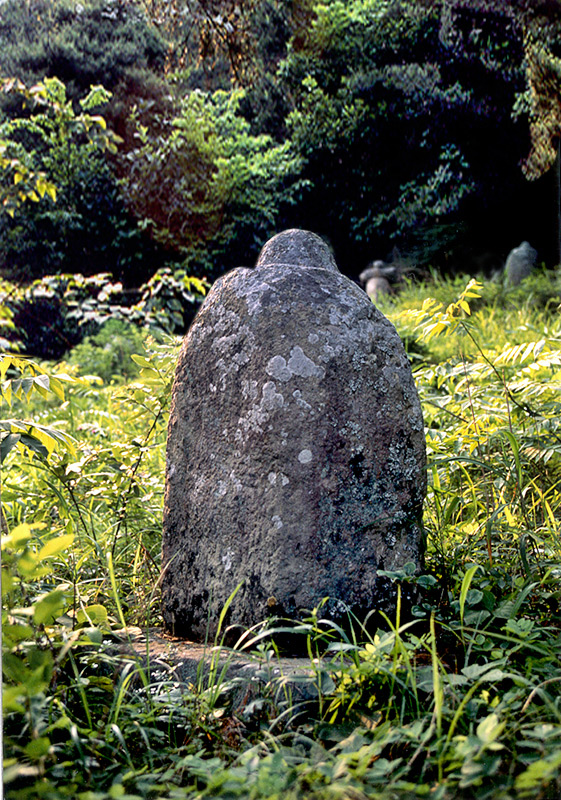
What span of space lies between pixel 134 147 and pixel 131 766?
4.25 meters

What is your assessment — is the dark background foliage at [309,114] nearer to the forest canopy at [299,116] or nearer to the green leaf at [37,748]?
the forest canopy at [299,116]

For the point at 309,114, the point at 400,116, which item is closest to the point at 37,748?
the point at 309,114

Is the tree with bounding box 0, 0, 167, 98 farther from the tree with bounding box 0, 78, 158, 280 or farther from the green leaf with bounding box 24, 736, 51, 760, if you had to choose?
the green leaf with bounding box 24, 736, 51, 760

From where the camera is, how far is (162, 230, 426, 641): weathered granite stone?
4.49 feet

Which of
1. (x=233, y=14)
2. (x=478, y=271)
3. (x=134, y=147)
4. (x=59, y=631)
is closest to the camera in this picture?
(x=59, y=631)

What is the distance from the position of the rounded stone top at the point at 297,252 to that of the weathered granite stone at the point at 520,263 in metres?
3.92

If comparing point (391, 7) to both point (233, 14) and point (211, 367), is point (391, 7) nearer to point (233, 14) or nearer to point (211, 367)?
point (233, 14)

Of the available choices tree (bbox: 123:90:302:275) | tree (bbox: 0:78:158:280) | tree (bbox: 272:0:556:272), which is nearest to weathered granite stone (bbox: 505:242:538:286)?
tree (bbox: 272:0:556:272)

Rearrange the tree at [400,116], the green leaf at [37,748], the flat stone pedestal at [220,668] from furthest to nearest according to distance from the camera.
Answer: the tree at [400,116] → the flat stone pedestal at [220,668] → the green leaf at [37,748]

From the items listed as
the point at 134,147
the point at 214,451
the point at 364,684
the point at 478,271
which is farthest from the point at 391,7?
the point at 364,684

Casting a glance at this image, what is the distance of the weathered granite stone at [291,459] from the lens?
53.9 inches

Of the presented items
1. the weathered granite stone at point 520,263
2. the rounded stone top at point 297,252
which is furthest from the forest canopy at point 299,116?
the rounded stone top at point 297,252

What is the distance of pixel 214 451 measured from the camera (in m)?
1.49

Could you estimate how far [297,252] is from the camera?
173cm
